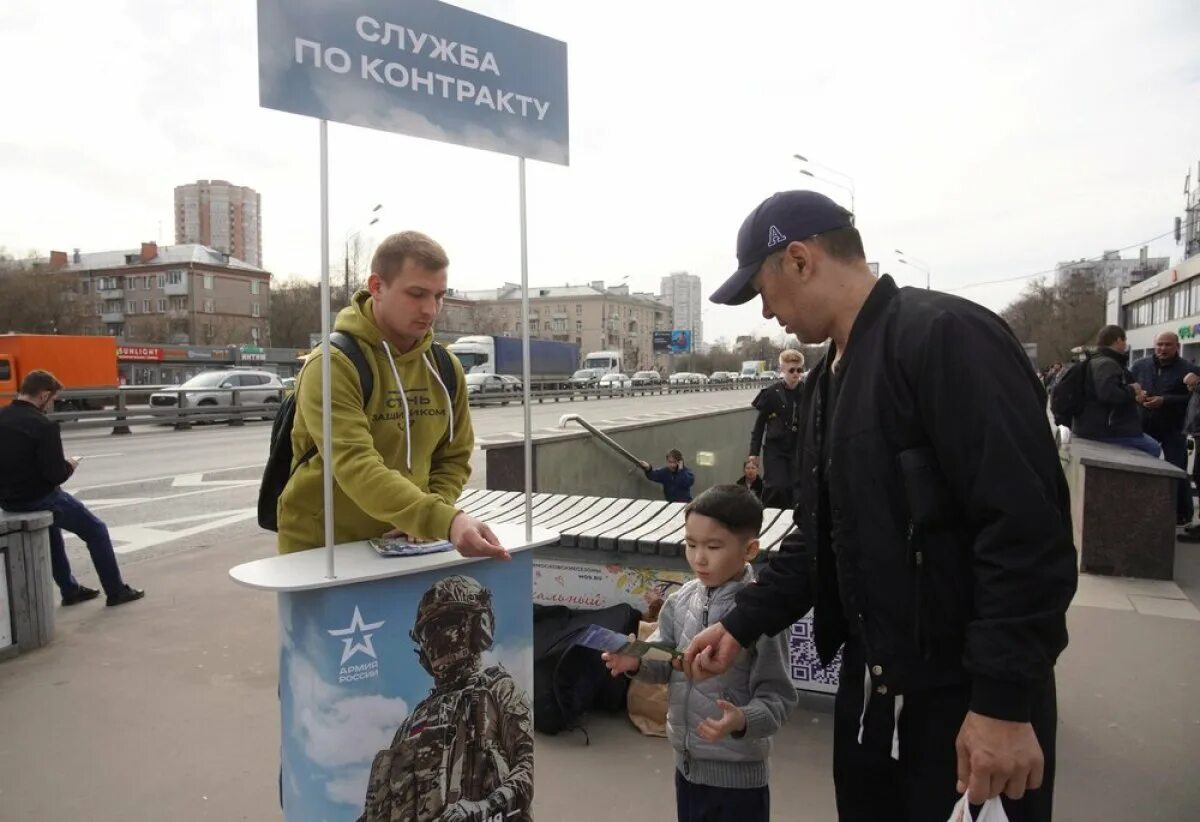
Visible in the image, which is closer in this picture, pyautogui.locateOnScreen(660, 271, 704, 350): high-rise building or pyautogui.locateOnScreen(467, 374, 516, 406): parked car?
pyautogui.locateOnScreen(467, 374, 516, 406): parked car

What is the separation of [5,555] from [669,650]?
484 cm

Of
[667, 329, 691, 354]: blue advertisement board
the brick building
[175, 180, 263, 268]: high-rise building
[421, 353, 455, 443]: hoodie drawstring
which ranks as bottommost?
[421, 353, 455, 443]: hoodie drawstring

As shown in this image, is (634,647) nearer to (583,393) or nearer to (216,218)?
(583,393)

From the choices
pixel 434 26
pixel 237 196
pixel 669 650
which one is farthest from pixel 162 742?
pixel 237 196

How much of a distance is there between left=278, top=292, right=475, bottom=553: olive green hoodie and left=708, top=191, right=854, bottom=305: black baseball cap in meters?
1.03

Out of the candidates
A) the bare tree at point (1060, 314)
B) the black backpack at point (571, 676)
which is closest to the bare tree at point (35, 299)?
the black backpack at point (571, 676)

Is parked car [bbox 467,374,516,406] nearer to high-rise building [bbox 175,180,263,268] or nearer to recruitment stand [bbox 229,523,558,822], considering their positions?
recruitment stand [bbox 229,523,558,822]

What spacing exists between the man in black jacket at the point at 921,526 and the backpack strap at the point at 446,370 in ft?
3.27

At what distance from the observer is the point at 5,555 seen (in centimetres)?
500

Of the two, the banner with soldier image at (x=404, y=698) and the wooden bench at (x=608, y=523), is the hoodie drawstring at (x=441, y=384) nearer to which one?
the banner with soldier image at (x=404, y=698)

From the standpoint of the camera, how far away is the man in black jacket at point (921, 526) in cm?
150

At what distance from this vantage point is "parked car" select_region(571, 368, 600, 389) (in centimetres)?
5210

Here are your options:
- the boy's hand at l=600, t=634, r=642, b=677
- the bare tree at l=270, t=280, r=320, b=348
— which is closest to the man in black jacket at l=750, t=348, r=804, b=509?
the boy's hand at l=600, t=634, r=642, b=677

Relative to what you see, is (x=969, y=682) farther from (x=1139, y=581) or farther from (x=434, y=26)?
(x=1139, y=581)
